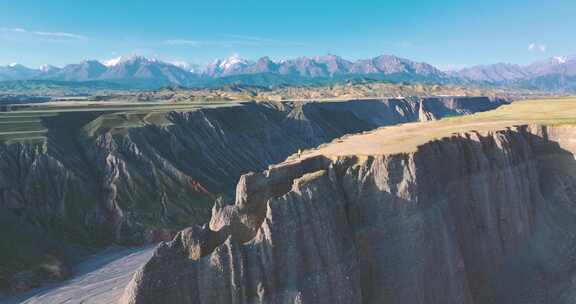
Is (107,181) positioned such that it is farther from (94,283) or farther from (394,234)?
(394,234)

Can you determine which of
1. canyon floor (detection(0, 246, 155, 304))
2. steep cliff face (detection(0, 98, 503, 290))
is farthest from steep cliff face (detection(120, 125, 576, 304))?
steep cliff face (detection(0, 98, 503, 290))

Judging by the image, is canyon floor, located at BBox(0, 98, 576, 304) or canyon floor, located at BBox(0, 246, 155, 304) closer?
canyon floor, located at BBox(0, 98, 576, 304)

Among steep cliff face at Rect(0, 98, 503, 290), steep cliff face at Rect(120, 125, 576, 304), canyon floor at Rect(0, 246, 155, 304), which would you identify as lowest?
canyon floor at Rect(0, 246, 155, 304)

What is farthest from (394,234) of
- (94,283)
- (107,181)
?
(107,181)

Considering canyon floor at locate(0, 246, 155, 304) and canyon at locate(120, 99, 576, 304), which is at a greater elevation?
canyon at locate(120, 99, 576, 304)

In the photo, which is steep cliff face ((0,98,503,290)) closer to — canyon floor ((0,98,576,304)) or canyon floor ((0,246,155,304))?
canyon floor ((0,246,155,304))

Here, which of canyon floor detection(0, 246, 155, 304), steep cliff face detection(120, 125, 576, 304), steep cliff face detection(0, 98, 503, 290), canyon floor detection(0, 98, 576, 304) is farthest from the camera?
steep cliff face detection(0, 98, 503, 290)

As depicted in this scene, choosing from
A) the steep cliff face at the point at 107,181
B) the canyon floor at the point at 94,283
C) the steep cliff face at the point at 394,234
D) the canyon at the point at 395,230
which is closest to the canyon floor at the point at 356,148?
the canyon floor at the point at 94,283
